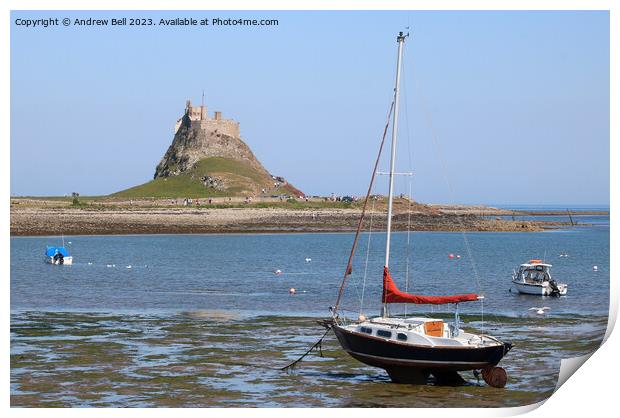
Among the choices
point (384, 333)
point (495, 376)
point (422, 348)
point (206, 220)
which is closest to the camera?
point (422, 348)

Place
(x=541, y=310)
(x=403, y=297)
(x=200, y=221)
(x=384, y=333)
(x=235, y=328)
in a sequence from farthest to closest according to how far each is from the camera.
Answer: (x=200, y=221) < (x=541, y=310) < (x=235, y=328) < (x=403, y=297) < (x=384, y=333)

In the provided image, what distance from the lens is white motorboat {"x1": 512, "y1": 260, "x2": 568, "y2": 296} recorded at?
3722 centimetres

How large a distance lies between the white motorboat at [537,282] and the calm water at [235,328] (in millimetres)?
610

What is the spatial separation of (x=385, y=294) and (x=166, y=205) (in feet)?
278

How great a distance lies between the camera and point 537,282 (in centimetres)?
3812

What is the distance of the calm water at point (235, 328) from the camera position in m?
18.8

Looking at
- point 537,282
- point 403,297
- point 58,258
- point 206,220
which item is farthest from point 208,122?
point 403,297

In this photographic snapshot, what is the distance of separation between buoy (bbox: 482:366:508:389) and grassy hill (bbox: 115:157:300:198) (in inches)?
4100

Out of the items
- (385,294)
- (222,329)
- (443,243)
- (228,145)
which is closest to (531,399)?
(385,294)

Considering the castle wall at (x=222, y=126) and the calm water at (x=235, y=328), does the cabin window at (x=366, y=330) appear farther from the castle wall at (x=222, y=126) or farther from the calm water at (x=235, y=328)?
the castle wall at (x=222, y=126)

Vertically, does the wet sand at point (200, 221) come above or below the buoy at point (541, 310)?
above

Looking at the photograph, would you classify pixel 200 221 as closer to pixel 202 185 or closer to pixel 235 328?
pixel 202 185

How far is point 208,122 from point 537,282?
114325mm

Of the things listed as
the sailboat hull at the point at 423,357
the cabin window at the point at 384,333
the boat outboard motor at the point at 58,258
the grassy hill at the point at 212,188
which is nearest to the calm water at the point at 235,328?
the sailboat hull at the point at 423,357
